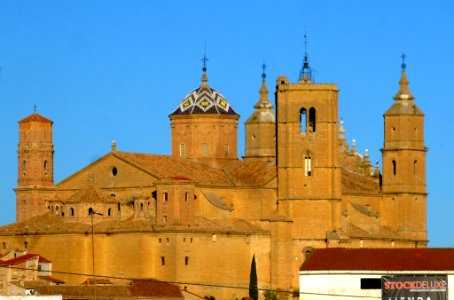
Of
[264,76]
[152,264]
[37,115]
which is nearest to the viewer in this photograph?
[152,264]

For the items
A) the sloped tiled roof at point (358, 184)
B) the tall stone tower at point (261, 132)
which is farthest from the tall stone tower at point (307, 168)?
the tall stone tower at point (261, 132)

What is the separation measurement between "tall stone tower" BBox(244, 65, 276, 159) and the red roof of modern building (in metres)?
23.2

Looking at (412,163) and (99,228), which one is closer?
(99,228)

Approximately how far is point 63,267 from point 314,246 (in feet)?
41.3

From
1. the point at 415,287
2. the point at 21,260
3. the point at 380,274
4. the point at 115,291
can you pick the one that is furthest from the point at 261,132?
the point at 415,287

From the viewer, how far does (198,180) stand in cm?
12462

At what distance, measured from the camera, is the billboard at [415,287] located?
104 metres

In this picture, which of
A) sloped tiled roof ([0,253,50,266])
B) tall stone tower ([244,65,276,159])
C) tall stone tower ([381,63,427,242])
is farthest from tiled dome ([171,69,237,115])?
sloped tiled roof ([0,253,50,266])

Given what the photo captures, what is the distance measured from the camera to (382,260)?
108 metres

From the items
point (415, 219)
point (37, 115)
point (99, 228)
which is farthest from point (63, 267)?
point (415, 219)

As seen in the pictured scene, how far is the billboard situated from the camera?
103750 mm

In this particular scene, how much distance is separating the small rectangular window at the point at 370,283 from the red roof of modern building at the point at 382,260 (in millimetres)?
639

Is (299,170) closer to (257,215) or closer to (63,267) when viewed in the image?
(257,215)

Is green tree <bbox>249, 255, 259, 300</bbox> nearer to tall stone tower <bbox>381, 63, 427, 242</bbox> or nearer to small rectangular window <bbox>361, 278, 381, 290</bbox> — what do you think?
tall stone tower <bbox>381, 63, 427, 242</bbox>
